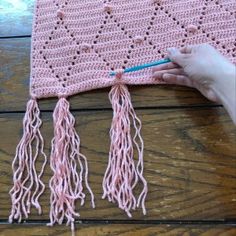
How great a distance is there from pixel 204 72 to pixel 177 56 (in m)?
0.08

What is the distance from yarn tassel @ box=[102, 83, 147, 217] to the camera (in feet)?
2.52

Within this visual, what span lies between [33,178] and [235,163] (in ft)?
1.20

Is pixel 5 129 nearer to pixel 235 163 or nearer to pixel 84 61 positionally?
pixel 84 61

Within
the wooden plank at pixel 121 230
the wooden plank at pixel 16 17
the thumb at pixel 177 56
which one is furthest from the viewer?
the wooden plank at pixel 16 17

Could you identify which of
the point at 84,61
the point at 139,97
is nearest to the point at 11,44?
the point at 84,61

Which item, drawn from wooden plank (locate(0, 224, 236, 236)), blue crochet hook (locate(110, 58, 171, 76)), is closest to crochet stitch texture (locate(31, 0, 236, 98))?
blue crochet hook (locate(110, 58, 171, 76))

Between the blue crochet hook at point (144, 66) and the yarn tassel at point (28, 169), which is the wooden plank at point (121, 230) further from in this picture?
the blue crochet hook at point (144, 66)

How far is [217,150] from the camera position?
785 mm

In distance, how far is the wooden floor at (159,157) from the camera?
0.74 m

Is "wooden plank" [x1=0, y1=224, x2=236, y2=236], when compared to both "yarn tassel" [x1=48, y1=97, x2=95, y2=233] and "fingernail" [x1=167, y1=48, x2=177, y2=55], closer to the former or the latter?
"yarn tassel" [x1=48, y1=97, x2=95, y2=233]

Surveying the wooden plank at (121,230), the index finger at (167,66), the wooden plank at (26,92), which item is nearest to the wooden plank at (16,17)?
the wooden plank at (26,92)

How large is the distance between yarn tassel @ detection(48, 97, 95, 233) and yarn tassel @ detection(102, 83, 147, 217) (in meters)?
0.04

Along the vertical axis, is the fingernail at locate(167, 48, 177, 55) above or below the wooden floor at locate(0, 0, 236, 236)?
above

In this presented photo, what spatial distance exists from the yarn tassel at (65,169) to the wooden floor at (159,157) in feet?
0.04
